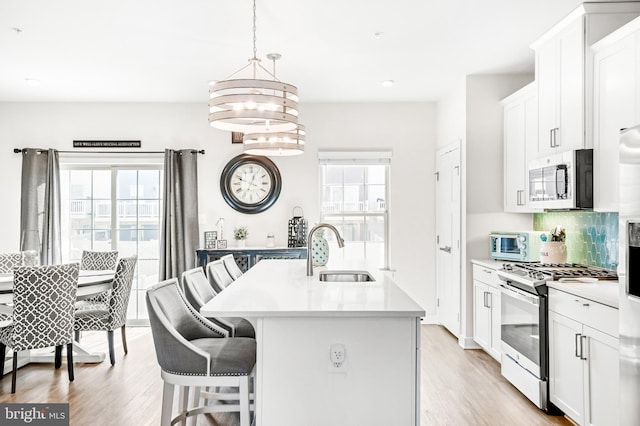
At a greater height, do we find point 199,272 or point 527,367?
point 199,272

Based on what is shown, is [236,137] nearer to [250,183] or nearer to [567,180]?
[250,183]

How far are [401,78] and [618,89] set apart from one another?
2.31 m

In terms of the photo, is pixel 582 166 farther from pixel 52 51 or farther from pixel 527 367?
pixel 52 51

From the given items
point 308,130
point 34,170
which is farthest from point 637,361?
point 34,170

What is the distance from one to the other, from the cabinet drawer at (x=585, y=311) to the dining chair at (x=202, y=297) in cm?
197

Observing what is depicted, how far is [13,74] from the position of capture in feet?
15.3

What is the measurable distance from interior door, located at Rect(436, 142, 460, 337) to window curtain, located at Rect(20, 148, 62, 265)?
4645mm

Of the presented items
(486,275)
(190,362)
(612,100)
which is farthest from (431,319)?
(190,362)

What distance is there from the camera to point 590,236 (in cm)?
367

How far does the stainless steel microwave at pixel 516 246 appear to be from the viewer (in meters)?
4.11

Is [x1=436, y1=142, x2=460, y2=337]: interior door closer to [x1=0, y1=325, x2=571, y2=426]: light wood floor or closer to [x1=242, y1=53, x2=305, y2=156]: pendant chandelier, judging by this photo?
[x1=0, y1=325, x2=571, y2=426]: light wood floor

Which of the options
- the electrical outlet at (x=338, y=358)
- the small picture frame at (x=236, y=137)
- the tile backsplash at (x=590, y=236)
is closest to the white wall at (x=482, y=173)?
the tile backsplash at (x=590, y=236)

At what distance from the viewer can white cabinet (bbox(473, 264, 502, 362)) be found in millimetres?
3994

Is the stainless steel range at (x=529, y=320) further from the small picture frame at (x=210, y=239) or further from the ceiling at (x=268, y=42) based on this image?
the small picture frame at (x=210, y=239)
